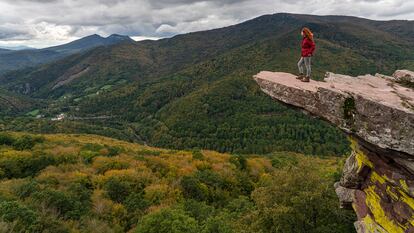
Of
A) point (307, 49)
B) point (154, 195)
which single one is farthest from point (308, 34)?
point (154, 195)

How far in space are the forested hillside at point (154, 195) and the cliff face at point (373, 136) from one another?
216 inches

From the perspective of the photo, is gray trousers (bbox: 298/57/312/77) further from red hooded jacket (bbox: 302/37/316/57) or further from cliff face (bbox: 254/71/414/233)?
cliff face (bbox: 254/71/414/233)

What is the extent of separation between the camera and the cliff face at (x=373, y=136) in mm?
12539

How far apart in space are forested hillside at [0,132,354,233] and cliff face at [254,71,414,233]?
548 centimetres

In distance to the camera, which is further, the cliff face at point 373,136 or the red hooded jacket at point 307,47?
the red hooded jacket at point 307,47

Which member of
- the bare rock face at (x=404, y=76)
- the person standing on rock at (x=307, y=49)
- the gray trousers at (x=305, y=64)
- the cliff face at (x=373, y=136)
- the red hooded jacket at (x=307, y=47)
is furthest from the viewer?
the red hooded jacket at (x=307, y=47)

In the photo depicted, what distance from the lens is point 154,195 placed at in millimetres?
35125

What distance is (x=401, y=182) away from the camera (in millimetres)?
13703

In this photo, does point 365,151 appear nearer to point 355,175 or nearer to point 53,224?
point 355,175

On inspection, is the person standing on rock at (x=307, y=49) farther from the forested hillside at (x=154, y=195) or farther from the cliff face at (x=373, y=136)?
the forested hillside at (x=154, y=195)

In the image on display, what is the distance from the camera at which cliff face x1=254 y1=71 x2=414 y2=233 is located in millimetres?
12539

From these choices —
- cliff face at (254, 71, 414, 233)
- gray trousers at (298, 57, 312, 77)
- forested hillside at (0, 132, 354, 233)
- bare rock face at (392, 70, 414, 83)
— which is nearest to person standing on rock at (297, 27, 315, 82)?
gray trousers at (298, 57, 312, 77)

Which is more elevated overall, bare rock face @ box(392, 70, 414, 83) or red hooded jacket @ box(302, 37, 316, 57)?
red hooded jacket @ box(302, 37, 316, 57)

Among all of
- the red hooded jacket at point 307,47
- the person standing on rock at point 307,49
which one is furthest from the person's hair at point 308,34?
the red hooded jacket at point 307,47
